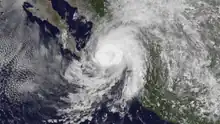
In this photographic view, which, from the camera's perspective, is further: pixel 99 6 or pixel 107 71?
pixel 99 6

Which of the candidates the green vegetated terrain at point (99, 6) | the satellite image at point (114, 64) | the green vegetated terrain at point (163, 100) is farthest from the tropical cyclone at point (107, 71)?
the green vegetated terrain at point (99, 6)

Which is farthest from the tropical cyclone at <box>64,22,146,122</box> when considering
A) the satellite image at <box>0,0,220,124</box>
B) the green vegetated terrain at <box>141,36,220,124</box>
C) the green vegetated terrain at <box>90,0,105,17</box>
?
the green vegetated terrain at <box>90,0,105,17</box>

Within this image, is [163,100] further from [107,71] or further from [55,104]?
[55,104]

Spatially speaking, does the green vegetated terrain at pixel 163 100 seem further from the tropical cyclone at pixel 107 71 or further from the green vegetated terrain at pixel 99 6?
the green vegetated terrain at pixel 99 6

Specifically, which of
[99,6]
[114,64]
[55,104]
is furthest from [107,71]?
[99,6]

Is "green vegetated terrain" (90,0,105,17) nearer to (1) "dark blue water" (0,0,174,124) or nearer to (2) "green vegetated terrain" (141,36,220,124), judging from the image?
(1) "dark blue water" (0,0,174,124)

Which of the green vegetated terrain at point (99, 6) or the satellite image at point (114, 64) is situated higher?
the green vegetated terrain at point (99, 6)
